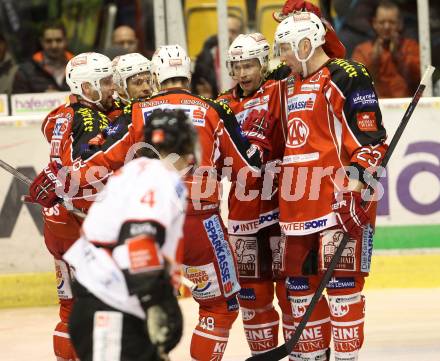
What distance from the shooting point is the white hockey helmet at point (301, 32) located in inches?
217


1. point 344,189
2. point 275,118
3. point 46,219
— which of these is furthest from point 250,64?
point 46,219

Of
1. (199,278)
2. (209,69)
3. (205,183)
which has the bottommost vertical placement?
(199,278)

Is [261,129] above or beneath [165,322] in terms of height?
above

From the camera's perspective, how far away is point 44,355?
682 cm

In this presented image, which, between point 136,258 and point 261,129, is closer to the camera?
point 136,258

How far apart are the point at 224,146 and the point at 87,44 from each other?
4.49 metres

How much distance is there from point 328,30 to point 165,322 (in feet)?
7.15

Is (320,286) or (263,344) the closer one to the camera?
(320,286)

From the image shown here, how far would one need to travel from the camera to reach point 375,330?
704 cm

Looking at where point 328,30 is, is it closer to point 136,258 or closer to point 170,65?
point 170,65

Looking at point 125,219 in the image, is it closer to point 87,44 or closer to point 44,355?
point 44,355

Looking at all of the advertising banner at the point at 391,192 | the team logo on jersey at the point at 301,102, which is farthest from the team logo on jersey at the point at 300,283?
the advertising banner at the point at 391,192

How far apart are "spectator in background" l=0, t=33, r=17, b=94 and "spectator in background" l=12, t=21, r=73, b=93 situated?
7 centimetres

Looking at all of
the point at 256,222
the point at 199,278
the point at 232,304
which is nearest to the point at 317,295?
the point at 232,304
